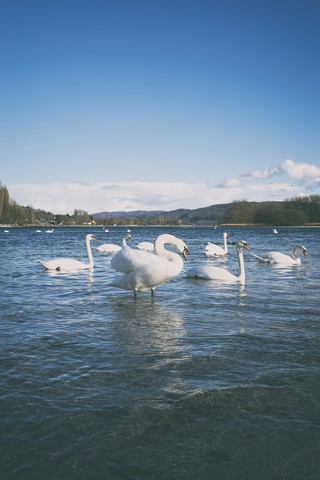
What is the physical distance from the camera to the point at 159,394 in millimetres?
4410

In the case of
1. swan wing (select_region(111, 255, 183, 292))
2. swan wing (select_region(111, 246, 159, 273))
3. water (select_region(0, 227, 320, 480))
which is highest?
swan wing (select_region(111, 246, 159, 273))

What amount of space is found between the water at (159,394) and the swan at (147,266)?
881 mm

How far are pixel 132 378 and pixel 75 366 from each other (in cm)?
91

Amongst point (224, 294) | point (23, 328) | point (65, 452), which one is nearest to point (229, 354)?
point (65, 452)

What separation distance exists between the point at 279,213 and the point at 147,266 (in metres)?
158

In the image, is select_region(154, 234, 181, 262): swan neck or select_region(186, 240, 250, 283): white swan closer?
select_region(154, 234, 181, 262): swan neck

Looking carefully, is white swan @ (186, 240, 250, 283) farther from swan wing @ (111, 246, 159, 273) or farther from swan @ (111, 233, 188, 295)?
swan wing @ (111, 246, 159, 273)

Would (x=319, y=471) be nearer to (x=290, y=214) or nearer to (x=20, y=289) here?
(x=20, y=289)

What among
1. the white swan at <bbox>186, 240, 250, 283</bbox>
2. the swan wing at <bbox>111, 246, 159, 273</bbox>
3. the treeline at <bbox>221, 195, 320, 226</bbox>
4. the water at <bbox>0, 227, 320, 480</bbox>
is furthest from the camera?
the treeline at <bbox>221, 195, 320, 226</bbox>

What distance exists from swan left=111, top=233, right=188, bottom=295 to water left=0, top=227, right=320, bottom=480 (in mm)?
881

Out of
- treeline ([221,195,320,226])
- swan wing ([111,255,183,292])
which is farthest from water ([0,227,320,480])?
treeline ([221,195,320,226])

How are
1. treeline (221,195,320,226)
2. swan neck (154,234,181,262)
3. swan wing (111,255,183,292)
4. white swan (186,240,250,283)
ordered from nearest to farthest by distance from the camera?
swan wing (111,255,183,292) < swan neck (154,234,181,262) < white swan (186,240,250,283) < treeline (221,195,320,226)

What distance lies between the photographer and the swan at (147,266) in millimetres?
9328

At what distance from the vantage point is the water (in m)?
3.24
